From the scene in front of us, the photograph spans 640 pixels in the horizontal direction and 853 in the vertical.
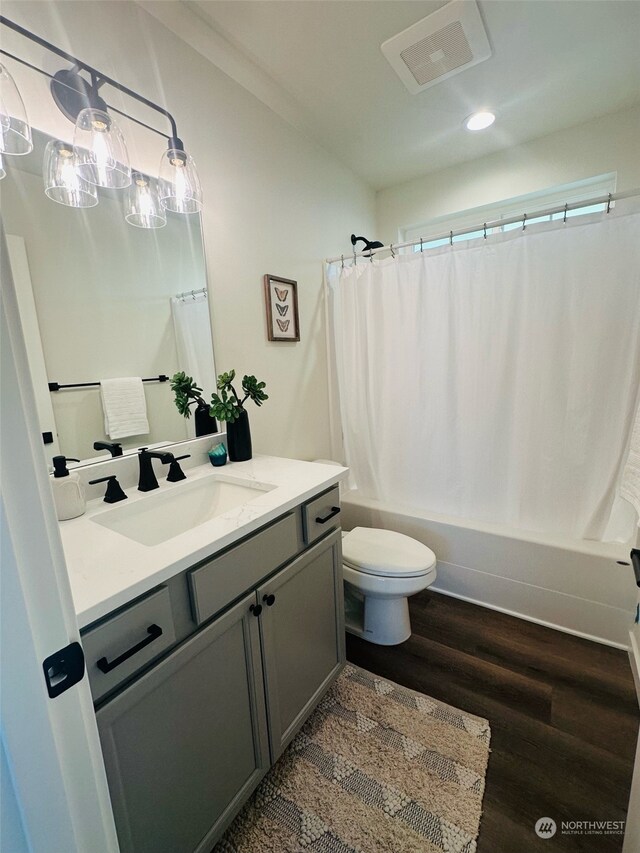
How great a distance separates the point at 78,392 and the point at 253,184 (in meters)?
1.28

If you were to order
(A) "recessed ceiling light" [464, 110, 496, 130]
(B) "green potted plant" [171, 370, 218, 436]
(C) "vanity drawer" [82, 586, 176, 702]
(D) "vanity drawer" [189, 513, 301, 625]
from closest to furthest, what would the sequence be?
(C) "vanity drawer" [82, 586, 176, 702] → (D) "vanity drawer" [189, 513, 301, 625] → (B) "green potted plant" [171, 370, 218, 436] → (A) "recessed ceiling light" [464, 110, 496, 130]

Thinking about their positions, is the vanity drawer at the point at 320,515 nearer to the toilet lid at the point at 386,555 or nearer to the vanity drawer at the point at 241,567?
the vanity drawer at the point at 241,567

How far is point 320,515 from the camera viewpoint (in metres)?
1.28

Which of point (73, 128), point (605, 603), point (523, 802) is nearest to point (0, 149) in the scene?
point (73, 128)

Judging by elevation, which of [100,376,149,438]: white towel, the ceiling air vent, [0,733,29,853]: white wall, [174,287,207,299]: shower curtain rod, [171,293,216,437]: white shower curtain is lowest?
[0,733,29,853]: white wall

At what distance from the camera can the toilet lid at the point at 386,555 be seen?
155 cm

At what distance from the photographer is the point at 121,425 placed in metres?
1.28

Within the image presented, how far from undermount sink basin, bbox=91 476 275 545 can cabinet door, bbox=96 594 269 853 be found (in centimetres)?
41

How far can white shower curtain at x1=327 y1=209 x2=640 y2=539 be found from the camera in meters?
1.61

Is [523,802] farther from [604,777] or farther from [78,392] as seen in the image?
[78,392]

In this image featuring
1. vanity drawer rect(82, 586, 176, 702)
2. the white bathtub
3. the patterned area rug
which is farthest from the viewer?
the white bathtub

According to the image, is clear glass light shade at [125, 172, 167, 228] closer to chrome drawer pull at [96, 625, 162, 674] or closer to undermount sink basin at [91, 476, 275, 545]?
undermount sink basin at [91, 476, 275, 545]

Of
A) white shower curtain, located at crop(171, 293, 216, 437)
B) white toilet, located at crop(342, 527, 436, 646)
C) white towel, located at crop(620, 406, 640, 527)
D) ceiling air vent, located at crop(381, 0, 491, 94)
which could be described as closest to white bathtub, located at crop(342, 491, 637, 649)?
white toilet, located at crop(342, 527, 436, 646)

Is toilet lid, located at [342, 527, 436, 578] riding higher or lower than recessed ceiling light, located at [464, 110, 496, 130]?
lower
